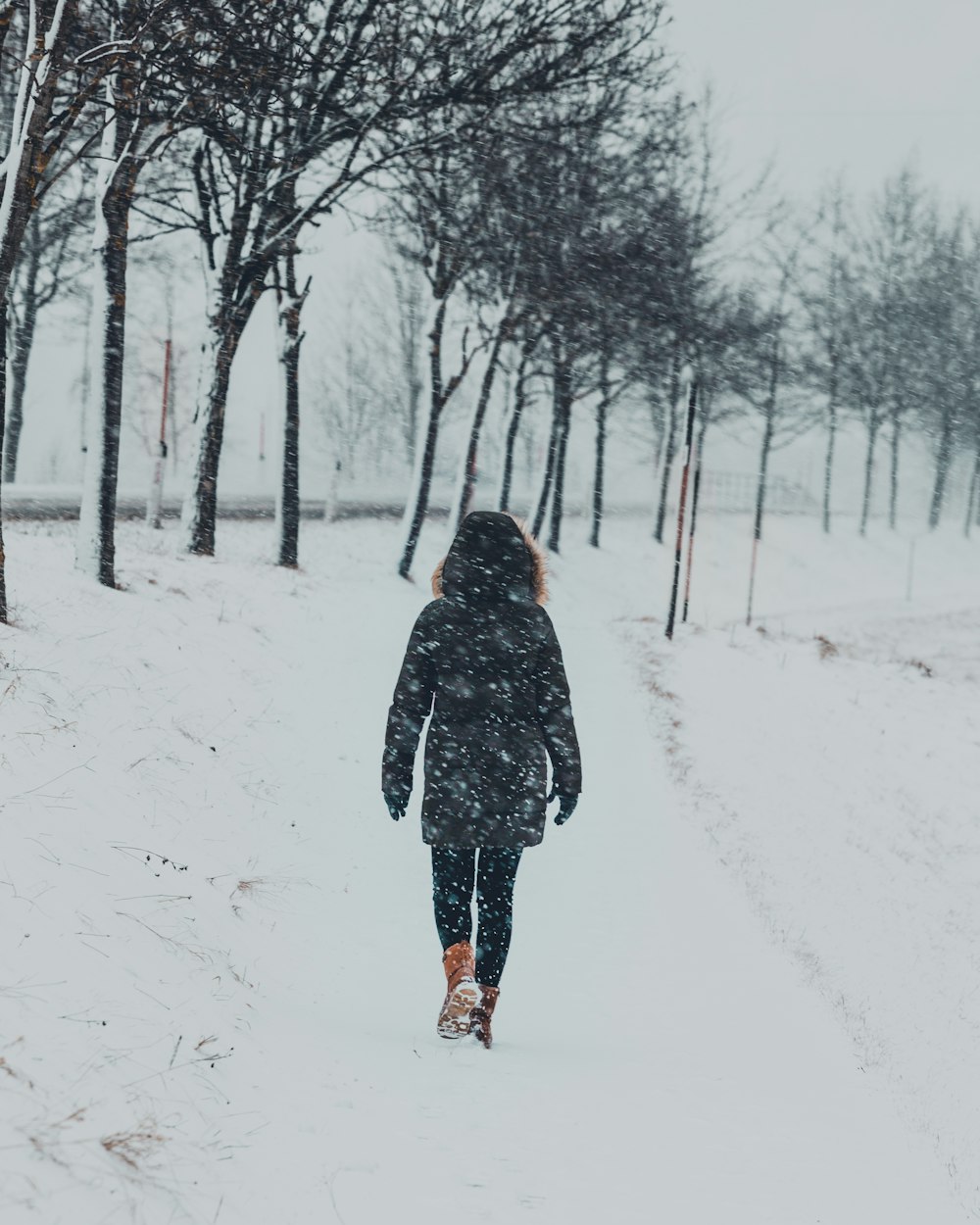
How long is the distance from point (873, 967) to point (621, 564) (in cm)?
2085

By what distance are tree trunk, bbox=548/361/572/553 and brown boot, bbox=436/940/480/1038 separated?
20247 millimetres

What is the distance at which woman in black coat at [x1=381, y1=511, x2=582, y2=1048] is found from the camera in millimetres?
4352

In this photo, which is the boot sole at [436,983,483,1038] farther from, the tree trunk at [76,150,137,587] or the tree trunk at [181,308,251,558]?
the tree trunk at [181,308,251,558]

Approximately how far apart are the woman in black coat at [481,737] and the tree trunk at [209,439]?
10442mm

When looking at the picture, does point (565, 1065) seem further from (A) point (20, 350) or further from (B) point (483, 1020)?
(A) point (20, 350)

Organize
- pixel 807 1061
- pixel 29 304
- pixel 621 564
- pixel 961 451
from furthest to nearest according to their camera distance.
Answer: pixel 961 451 → pixel 621 564 → pixel 29 304 → pixel 807 1061

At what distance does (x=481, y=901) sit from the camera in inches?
177

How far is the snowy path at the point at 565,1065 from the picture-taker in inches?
128

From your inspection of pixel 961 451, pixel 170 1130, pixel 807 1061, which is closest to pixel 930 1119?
pixel 807 1061

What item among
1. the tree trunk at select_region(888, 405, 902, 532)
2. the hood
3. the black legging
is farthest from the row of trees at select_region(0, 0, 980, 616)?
the black legging

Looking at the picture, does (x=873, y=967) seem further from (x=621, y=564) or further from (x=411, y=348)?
(x=411, y=348)

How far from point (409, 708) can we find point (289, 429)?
1241 centimetres

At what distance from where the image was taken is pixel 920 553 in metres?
39.1

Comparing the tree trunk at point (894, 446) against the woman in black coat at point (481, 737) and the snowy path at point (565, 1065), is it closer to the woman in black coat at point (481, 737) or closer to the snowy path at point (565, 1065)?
the snowy path at point (565, 1065)
